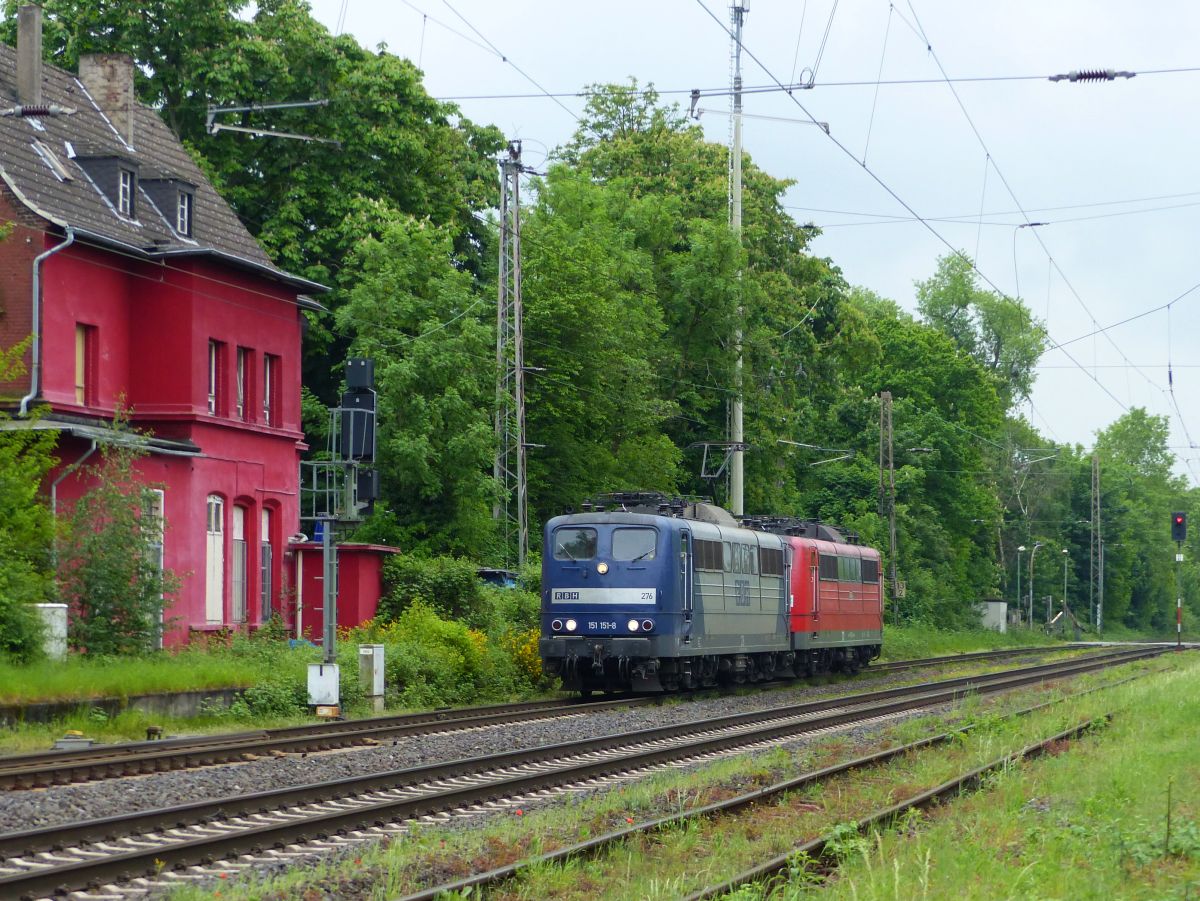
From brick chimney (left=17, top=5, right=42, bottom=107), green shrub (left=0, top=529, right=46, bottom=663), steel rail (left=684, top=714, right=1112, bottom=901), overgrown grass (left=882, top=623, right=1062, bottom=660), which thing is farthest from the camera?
overgrown grass (left=882, top=623, right=1062, bottom=660)

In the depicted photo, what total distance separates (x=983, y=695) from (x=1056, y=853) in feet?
65.6

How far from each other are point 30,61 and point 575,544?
13662mm

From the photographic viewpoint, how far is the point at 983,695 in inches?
1205

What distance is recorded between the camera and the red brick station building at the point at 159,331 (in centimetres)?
2739

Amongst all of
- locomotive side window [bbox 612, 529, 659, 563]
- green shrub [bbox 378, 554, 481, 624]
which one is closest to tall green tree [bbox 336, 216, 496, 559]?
green shrub [bbox 378, 554, 481, 624]

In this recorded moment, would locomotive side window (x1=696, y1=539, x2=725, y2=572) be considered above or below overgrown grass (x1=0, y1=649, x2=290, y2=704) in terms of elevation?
above

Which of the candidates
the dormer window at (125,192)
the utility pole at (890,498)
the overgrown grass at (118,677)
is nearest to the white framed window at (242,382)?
the dormer window at (125,192)

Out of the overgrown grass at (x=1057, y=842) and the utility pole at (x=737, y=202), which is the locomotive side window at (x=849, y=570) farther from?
the overgrown grass at (x=1057, y=842)

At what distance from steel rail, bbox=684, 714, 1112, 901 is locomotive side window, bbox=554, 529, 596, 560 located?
9390mm

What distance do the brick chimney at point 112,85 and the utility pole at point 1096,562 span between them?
70.8m

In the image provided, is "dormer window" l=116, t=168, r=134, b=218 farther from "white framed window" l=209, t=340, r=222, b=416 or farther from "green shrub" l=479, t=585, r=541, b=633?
"green shrub" l=479, t=585, r=541, b=633

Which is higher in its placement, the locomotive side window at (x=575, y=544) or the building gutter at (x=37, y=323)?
the building gutter at (x=37, y=323)

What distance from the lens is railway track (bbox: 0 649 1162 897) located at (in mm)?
10555

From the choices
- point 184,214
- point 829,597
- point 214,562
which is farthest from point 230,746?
point 829,597
